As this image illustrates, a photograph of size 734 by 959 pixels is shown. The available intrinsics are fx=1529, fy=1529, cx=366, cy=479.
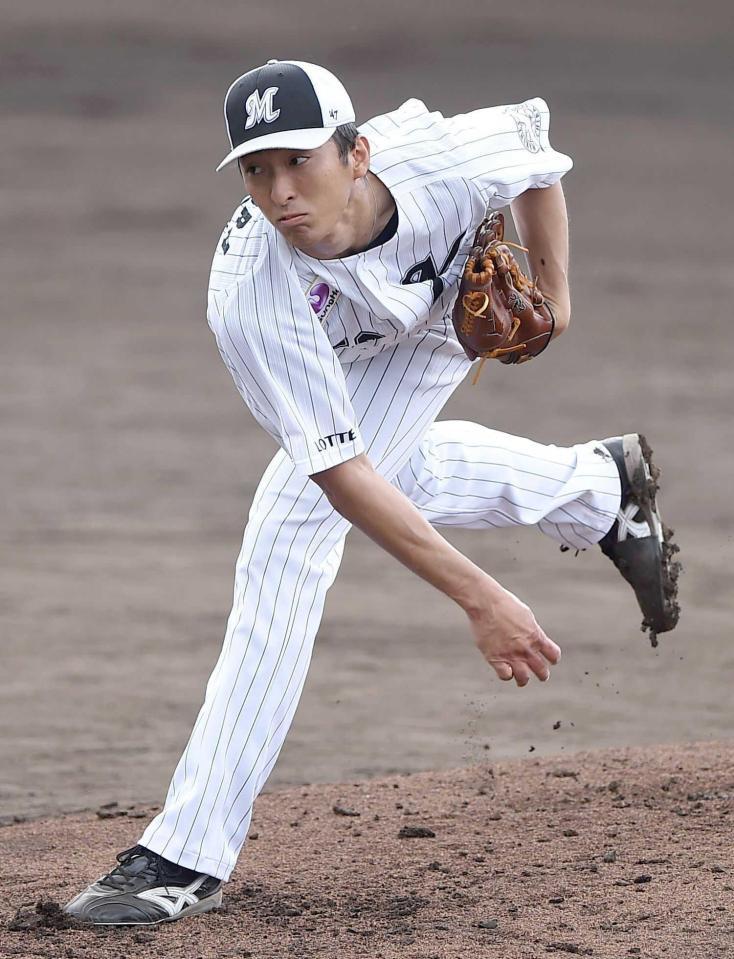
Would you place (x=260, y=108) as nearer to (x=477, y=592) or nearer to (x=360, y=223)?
(x=360, y=223)

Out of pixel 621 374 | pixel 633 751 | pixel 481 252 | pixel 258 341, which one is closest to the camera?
pixel 258 341

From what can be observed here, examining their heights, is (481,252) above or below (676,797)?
above

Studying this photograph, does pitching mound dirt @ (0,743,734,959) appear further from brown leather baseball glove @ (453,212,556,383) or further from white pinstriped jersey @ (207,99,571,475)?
brown leather baseball glove @ (453,212,556,383)

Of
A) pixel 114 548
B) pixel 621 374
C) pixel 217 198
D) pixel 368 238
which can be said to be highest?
pixel 217 198

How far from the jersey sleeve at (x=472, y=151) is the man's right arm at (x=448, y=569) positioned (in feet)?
1.91

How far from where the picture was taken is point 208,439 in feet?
26.9

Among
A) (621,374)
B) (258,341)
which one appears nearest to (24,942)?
(258,341)

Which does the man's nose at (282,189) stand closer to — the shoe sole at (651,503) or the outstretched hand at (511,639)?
the outstretched hand at (511,639)

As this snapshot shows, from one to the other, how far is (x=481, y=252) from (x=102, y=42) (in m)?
16.0

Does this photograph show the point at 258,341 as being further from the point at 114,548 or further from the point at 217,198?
the point at 217,198

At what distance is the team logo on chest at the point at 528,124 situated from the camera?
303cm

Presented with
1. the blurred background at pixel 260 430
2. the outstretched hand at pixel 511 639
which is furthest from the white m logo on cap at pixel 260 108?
the blurred background at pixel 260 430

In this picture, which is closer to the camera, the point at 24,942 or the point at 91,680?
the point at 24,942

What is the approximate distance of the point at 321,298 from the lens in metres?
2.74
